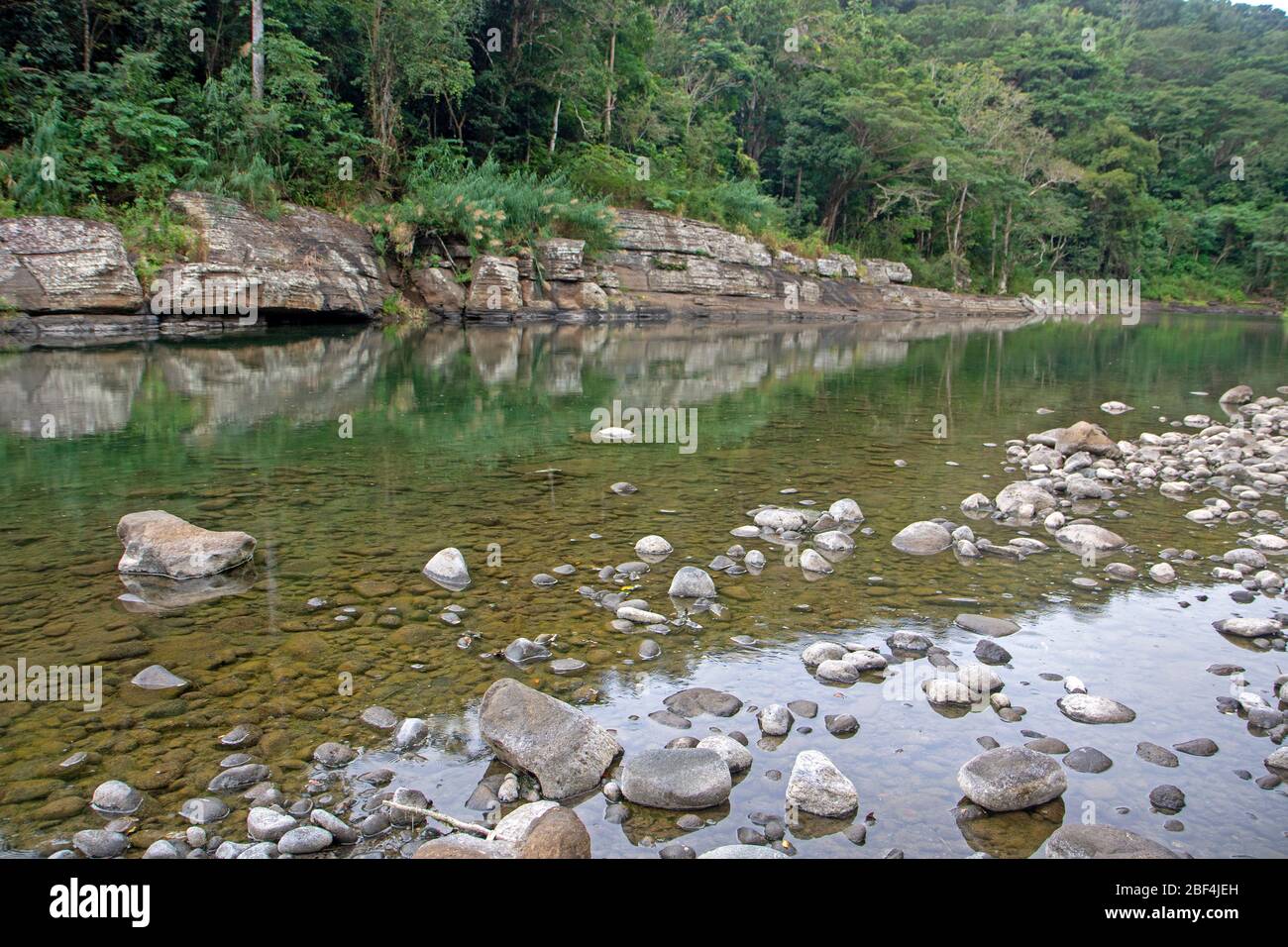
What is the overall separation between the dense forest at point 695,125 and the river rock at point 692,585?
55.1 ft

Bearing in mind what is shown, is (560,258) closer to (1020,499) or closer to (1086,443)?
(1086,443)

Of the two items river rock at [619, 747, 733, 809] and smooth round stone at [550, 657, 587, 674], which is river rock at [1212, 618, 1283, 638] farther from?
smooth round stone at [550, 657, 587, 674]

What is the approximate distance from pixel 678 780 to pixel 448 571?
8.32 feet

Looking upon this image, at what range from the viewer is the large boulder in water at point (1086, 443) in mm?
9273

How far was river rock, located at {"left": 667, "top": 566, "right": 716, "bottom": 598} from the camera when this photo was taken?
202 inches

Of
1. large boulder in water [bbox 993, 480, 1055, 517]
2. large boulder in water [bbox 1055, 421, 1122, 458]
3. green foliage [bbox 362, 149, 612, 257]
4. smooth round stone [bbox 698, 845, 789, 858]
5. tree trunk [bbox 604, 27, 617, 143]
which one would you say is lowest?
smooth round stone [bbox 698, 845, 789, 858]

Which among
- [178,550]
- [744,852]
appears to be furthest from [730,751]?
[178,550]

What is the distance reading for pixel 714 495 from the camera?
24.5 feet

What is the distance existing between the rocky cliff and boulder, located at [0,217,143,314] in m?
0.02

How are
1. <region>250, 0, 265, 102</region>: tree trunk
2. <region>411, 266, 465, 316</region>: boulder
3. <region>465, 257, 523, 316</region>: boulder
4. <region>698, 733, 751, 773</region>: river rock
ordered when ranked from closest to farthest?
<region>698, 733, 751, 773</region>: river rock
<region>250, 0, 265, 102</region>: tree trunk
<region>411, 266, 465, 316</region>: boulder
<region>465, 257, 523, 316</region>: boulder

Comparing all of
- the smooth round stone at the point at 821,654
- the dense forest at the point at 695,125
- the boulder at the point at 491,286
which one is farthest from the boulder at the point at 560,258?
the smooth round stone at the point at 821,654

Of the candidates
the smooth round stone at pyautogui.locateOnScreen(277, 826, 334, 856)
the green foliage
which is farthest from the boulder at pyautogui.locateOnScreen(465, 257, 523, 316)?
the smooth round stone at pyautogui.locateOnScreen(277, 826, 334, 856)

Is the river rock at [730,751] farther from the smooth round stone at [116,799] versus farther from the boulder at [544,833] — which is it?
the smooth round stone at [116,799]

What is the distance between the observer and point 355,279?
21297 mm
